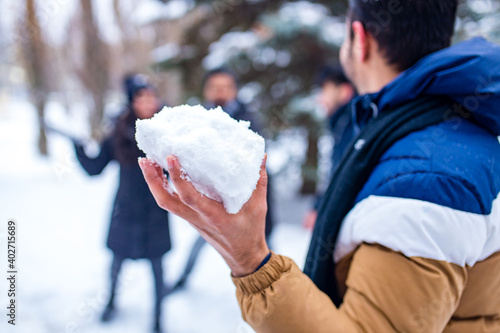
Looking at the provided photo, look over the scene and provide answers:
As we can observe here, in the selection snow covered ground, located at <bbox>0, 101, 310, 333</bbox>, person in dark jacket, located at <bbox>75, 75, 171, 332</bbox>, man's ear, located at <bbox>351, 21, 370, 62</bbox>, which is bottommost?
snow covered ground, located at <bbox>0, 101, 310, 333</bbox>

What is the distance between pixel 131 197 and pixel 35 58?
9.42 meters

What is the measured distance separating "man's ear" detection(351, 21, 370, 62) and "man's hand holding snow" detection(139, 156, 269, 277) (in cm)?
75

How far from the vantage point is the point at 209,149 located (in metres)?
0.73

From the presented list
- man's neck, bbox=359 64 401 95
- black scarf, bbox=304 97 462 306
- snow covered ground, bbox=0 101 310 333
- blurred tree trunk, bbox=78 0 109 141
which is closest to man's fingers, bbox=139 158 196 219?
black scarf, bbox=304 97 462 306

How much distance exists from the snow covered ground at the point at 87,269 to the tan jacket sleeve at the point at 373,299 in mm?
2144

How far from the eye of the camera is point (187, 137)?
740mm

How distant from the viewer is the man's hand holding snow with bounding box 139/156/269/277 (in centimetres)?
70

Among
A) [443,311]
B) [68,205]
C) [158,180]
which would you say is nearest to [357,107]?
[443,311]

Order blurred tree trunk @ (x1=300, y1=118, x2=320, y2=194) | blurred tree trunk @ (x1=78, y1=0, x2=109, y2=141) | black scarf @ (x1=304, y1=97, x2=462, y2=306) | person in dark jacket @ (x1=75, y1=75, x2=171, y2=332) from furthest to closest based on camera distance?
blurred tree trunk @ (x1=78, y1=0, x2=109, y2=141) < blurred tree trunk @ (x1=300, y1=118, x2=320, y2=194) < person in dark jacket @ (x1=75, y1=75, x2=171, y2=332) < black scarf @ (x1=304, y1=97, x2=462, y2=306)

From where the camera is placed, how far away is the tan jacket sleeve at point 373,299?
818 mm

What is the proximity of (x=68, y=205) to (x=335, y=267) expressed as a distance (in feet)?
22.8

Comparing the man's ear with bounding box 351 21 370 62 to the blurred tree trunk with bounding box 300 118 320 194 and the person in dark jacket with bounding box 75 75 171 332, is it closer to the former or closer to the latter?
the person in dark jacket with bounding box 75 75 171 332

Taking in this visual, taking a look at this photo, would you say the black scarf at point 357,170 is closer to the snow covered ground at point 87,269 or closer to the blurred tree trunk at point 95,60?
the snow covered ground at point 87,269

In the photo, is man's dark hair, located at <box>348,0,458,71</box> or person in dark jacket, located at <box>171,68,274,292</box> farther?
person in dark jacket, located at <box>171,68,274,292</box>
